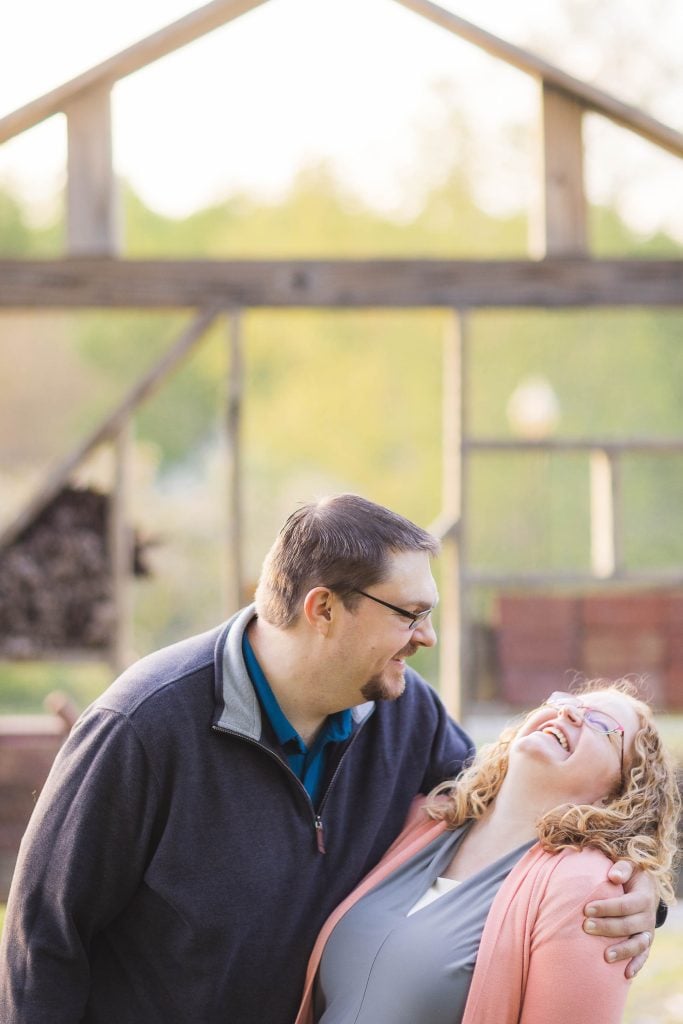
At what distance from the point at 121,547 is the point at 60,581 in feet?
0.93

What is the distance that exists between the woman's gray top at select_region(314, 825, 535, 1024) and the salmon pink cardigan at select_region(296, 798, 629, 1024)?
51mm

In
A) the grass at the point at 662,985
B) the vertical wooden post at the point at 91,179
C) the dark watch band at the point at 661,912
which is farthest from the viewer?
the vertical wooden post at the point at 91,179

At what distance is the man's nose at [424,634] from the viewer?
239 centimetres

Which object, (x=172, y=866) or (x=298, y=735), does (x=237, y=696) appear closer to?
(x=298, y=735)

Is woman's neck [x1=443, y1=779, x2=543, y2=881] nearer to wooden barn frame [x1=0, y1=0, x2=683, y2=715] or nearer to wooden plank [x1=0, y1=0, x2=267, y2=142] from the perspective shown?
wooden barn frame [x1=0, y1=0, x2=683, y2=715]

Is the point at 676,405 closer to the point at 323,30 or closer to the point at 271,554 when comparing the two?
the point at 323,30

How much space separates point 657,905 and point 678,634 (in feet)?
11.8

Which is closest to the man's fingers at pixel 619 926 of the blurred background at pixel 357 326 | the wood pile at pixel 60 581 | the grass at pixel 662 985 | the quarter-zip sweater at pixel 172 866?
the quarter-zip sweater at pixel 172 866

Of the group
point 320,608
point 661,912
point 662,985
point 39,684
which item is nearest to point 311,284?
point 662,985

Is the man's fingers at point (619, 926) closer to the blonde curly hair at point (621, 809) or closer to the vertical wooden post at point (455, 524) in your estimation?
the blonde curly hair at point (621, 809)

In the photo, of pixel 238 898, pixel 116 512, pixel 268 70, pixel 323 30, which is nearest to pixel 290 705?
pixel 238 898

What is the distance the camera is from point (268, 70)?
19594mm

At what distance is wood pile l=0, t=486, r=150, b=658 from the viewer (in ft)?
16.9

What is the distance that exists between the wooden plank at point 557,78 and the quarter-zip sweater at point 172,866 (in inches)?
124
